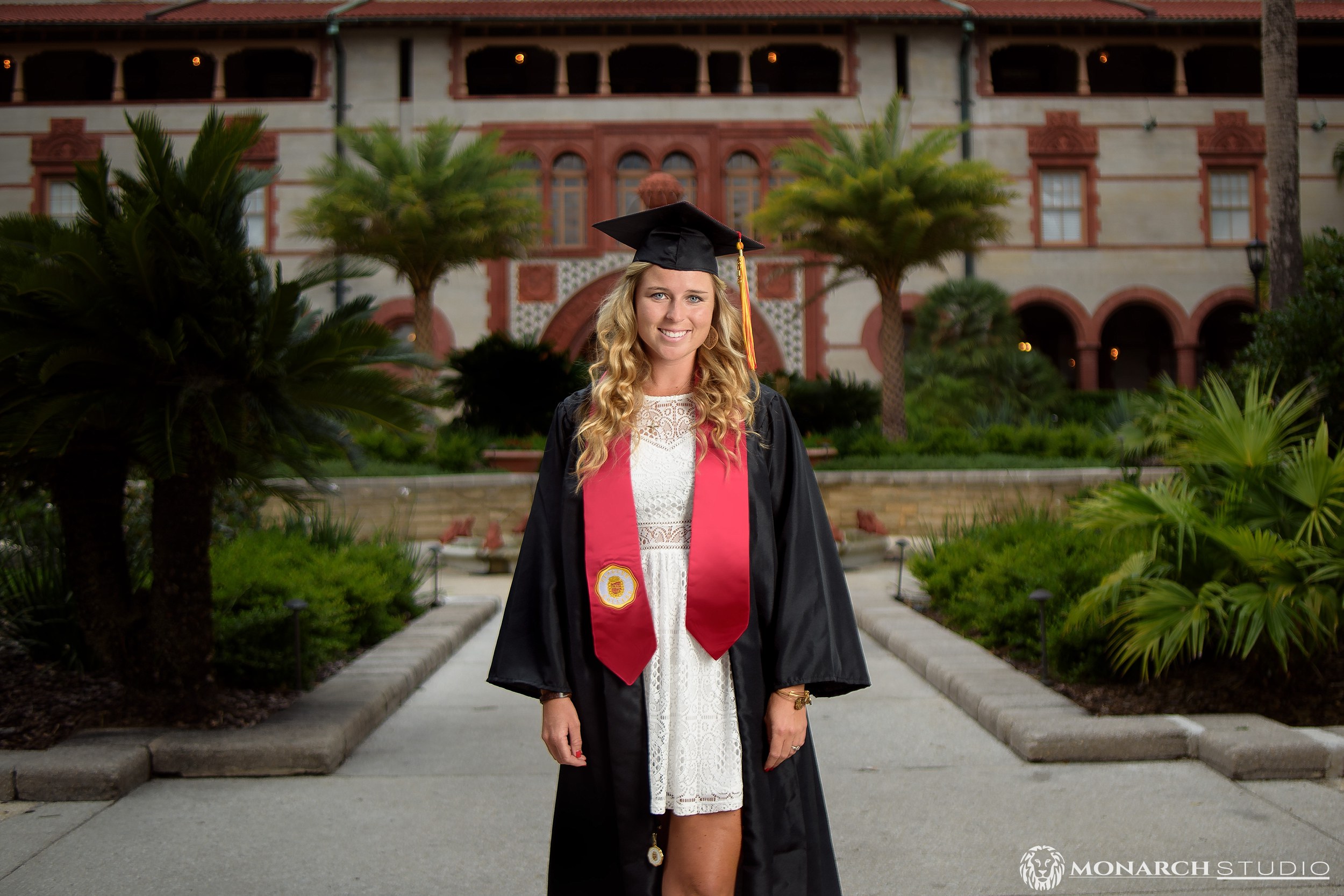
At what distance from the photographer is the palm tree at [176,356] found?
4844 mm

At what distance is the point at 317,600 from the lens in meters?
6.81

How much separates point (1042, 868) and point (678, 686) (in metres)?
1.93

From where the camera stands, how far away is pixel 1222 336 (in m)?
30.2

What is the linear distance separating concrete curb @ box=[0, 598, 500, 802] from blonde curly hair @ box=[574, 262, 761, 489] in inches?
115

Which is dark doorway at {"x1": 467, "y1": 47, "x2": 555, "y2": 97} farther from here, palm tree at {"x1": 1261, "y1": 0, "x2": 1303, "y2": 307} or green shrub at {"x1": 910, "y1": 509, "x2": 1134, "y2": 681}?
green shrub at {"x1": 910, "y1": 509, "x2": 1134, "y2": 681}

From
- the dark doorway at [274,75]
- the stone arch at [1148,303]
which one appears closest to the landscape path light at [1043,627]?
the stone arch at [1148,303]

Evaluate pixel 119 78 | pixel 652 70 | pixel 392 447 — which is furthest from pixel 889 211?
pixel 119 78

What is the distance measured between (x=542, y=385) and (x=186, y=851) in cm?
1352

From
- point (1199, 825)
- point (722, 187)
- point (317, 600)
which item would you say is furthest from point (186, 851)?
point (722, 187)

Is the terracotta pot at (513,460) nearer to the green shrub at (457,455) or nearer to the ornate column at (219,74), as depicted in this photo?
the green shrub at (457,455)

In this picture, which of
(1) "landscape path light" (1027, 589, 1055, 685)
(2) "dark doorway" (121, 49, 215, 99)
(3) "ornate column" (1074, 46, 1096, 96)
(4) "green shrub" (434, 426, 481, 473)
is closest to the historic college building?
(3) "ornate column" (1074, 46, 1096, 96)

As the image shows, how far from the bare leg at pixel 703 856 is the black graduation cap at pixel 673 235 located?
1242 millimetres

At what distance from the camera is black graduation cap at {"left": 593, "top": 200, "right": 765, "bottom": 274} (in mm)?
2645

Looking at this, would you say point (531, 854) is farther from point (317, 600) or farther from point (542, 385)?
point (542, 385)
